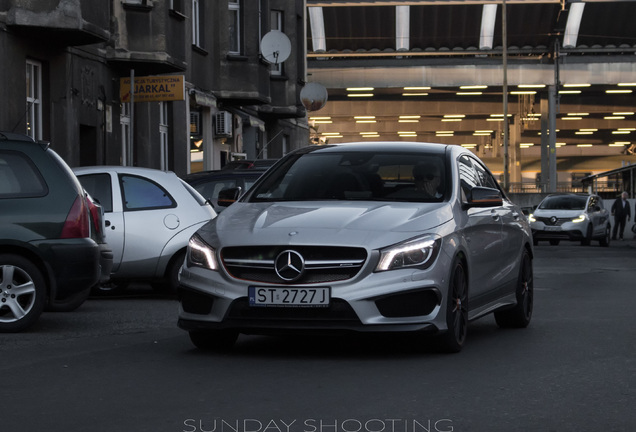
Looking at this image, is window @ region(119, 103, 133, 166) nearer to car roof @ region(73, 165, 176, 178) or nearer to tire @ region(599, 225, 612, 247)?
car roof @ region(73, 165, 176, 178)

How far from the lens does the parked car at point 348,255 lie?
27.5 feet

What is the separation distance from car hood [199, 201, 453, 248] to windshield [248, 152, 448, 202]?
276 millimetres

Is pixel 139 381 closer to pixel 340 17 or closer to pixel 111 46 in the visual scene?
pixel 111 46

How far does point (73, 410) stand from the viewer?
258 inches

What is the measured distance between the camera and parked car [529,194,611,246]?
37.9 m

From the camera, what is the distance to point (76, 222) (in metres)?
10.7

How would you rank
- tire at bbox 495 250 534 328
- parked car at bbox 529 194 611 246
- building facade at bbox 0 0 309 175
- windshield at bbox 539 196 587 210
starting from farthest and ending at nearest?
windshield at bbox 539 196 587 210, parked car at bbox 529 194 611 246, building facade at bbox 0 0 309 175, tire at bbox 495 250 534 328

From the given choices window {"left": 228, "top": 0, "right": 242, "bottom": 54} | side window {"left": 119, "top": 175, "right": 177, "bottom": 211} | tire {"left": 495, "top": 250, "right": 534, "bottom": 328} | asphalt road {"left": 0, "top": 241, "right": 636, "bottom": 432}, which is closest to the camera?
asphalt road {"left": 0, "top": 241, "right": 636, "bottom": 432}

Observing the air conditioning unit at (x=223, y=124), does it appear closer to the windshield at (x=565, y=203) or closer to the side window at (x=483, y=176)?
the windshield at (x=565, y=203)

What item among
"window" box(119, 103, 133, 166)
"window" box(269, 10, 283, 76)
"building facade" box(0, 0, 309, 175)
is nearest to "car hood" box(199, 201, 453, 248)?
"building facade" box(0, 0, 309, 175)

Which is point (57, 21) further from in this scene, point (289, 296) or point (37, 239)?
point (289, 296)

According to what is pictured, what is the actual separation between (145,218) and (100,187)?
0.63m

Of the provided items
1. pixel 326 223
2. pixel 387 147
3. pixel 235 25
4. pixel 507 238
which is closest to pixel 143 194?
pixel 387 147

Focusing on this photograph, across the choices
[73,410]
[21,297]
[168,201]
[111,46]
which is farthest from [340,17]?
[73,410]
